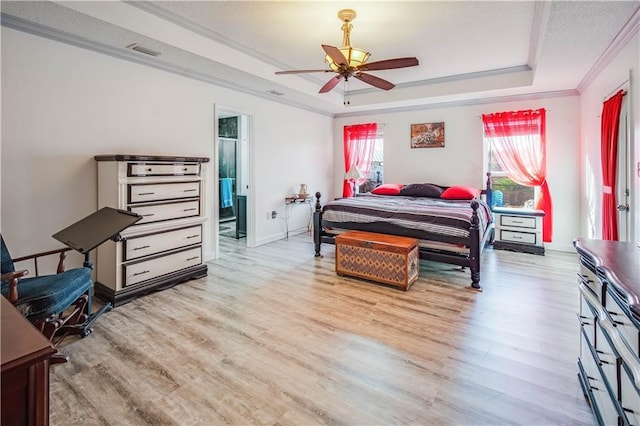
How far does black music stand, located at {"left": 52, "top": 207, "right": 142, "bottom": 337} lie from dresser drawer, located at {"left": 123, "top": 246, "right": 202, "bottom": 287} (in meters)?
0.40

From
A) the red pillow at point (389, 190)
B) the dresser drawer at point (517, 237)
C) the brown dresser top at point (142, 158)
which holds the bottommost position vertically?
the dresser drawer at point (517, 237)

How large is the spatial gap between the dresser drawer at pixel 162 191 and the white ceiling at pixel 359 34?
1371 millimetres

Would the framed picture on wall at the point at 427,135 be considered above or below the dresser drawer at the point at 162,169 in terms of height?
above

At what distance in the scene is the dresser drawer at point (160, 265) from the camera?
3139mm

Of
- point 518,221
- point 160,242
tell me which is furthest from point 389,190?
point 160,242

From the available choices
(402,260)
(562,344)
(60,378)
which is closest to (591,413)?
(562,344)

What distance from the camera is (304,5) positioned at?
113 inches

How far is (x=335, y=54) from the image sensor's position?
2.81 meters

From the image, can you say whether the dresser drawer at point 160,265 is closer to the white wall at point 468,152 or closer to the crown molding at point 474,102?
the white wall at point 468,152

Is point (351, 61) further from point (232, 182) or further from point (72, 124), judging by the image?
point (232, 182)

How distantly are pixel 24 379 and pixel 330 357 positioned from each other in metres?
1.72

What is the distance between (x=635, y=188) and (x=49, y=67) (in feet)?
17.4

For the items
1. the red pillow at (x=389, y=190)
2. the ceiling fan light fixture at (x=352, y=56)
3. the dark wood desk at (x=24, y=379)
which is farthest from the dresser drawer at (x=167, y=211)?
the red pillow at (x=389, y=190)

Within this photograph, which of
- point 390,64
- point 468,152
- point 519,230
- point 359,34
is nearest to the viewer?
point 390,64
